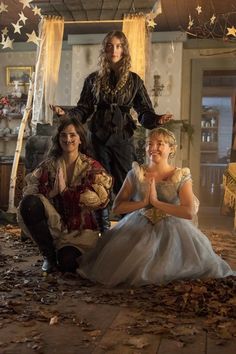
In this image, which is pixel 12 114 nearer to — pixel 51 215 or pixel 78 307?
pixel 51 215

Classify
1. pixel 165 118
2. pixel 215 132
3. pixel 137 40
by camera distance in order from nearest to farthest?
pixel 165 118
pixel 137 40
pixel 215 132

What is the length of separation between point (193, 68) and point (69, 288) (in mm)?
5263

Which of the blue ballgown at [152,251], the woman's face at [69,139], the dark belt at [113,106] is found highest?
the dark belt at [113,106]

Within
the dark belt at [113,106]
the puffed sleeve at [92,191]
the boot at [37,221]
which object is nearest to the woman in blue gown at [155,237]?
the puffed sleeve at [92,191]

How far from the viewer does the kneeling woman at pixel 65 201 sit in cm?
279

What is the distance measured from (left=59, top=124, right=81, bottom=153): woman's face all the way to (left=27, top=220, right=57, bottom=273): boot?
47cm

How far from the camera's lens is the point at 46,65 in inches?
219

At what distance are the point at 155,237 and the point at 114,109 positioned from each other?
98cm

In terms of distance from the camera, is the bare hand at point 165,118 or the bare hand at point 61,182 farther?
the bare hand at point 165,118

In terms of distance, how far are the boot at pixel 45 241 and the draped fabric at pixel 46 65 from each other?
298 centimetres

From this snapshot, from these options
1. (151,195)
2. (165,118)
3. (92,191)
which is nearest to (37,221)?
(92,191)

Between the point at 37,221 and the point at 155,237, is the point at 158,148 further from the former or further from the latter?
the point at 37,221

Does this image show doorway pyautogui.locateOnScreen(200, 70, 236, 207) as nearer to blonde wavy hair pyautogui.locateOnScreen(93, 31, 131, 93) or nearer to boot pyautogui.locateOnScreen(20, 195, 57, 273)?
blonde wavy hair pyautogui.locateOnScreen(93, 31, 131, 93)

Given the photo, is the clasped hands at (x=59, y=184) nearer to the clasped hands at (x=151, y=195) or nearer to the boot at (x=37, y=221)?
the boot at (x=37, y=221)
